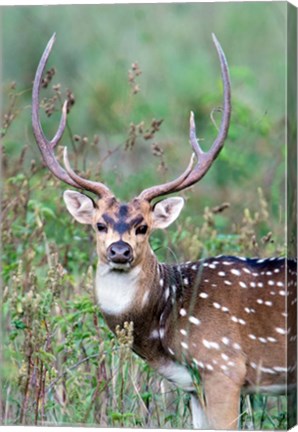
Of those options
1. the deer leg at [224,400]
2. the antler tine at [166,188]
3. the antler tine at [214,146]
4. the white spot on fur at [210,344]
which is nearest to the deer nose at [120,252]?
the antler tine at [166,188]

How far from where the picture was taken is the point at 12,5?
32.7ft

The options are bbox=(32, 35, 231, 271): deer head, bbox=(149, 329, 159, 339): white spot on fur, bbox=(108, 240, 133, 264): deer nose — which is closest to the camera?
bbox=(108, 240, 133, 264): deer nose

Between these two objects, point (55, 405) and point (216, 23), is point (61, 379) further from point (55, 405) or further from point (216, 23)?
point (216, 23)

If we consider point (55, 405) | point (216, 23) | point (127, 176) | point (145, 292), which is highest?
point (216, 23)

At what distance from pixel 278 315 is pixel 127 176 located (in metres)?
3.01

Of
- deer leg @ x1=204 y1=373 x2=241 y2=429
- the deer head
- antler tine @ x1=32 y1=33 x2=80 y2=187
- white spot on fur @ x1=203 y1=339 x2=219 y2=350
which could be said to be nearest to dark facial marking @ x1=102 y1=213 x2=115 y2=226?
the deer head

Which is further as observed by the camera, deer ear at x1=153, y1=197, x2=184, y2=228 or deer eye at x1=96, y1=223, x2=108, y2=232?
deer ear at x1=153, y1=197, x2=184, y2=228

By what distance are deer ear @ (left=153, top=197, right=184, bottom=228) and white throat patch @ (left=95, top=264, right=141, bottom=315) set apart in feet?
0.93

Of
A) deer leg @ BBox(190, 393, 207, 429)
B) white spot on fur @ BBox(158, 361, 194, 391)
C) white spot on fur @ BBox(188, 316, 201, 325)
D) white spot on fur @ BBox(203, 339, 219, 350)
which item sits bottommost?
deer leg @ BBox(190, 393, 207, 429)

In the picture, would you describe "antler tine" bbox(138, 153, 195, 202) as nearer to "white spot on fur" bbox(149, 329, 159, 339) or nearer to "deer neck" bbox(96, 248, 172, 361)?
"deer neck" bbox(96, 248, 172, 361)

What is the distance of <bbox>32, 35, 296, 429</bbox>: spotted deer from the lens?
9.20 m

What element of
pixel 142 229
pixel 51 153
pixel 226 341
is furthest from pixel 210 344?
pixel 51 153

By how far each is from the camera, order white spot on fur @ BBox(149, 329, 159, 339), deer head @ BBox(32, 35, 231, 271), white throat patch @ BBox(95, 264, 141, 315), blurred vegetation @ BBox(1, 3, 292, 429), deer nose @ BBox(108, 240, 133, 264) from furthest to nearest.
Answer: blurred vegetation @ BBox(1, 3, 292, 429)
white spot on fur @ BBox(149, 329, 159, 339)
white throat patch @ BBox(95, 264, 141, 315)
deer head @ BBox(32, 35, 231, 271)
deer nose @ BBox(108, 240, 133, 264)

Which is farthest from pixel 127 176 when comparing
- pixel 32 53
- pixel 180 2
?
pixel 180 2
